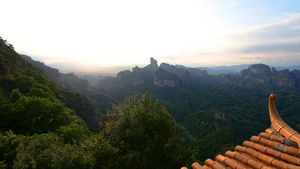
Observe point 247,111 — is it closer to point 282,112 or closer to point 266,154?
point 282,112

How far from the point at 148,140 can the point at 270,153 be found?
671 cm

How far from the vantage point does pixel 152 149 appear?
9.36 metres

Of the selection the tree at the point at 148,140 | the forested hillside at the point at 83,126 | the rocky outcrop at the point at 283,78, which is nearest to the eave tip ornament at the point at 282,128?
the tree at the point at 148,140

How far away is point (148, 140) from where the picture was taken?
968 cm

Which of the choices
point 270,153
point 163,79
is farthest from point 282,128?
point 163,79

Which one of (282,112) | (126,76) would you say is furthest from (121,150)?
(126,76)

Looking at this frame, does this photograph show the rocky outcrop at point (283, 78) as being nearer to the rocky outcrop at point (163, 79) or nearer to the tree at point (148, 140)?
the rocky outcrop at point (163, 79)

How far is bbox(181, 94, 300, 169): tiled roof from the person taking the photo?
4047 mm

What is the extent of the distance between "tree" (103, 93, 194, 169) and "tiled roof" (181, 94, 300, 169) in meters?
4.57

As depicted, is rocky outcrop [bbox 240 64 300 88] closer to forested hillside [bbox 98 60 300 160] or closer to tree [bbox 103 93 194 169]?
forested hillside [bbox 98 60 300 160]

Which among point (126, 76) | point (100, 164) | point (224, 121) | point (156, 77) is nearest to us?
point (100, 164)

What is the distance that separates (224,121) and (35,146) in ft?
227

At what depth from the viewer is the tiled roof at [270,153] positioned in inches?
159

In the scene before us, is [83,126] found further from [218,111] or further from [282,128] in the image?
[218,111]
